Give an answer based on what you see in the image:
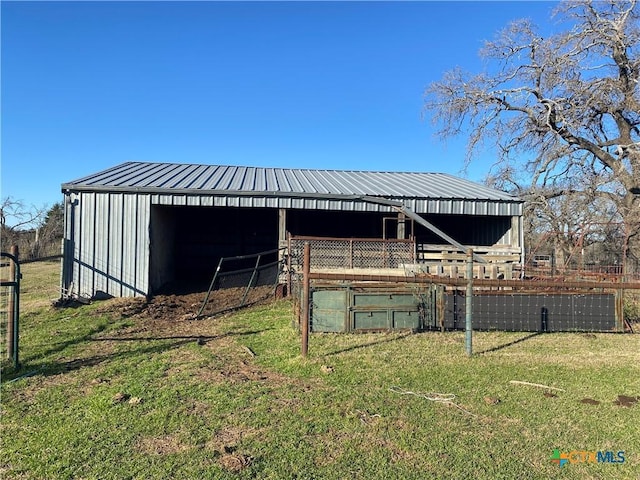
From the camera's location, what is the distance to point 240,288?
1234 cm

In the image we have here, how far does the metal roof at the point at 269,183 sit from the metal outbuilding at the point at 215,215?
3 centimetres

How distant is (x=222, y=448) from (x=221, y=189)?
965 centimetres

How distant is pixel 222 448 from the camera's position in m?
3.48

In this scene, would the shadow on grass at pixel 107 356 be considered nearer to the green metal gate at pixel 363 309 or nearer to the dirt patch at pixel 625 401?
the green metal gate at pixel 363 309

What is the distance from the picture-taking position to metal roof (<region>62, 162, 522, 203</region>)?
12.2 m

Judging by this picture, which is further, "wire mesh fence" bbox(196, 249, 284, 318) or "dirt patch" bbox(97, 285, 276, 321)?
"wire mesh fence" bbox(196, 249, 284, 318)

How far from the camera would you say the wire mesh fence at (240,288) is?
972cm

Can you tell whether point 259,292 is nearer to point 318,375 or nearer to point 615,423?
point 318,375

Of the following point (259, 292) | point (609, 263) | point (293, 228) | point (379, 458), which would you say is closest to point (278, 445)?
point (379, 458)

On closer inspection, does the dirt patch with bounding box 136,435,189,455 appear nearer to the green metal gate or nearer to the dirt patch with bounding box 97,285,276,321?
the green metal gate

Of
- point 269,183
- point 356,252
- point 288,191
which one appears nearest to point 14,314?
point 288,191

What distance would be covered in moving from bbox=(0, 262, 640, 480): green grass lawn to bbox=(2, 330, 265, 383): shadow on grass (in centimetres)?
3

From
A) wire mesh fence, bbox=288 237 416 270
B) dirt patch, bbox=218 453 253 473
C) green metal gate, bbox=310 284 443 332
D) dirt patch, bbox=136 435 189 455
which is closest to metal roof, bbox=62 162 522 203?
wire mesh fence, bbox=288 237 416 270

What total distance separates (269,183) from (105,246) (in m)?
5.29
